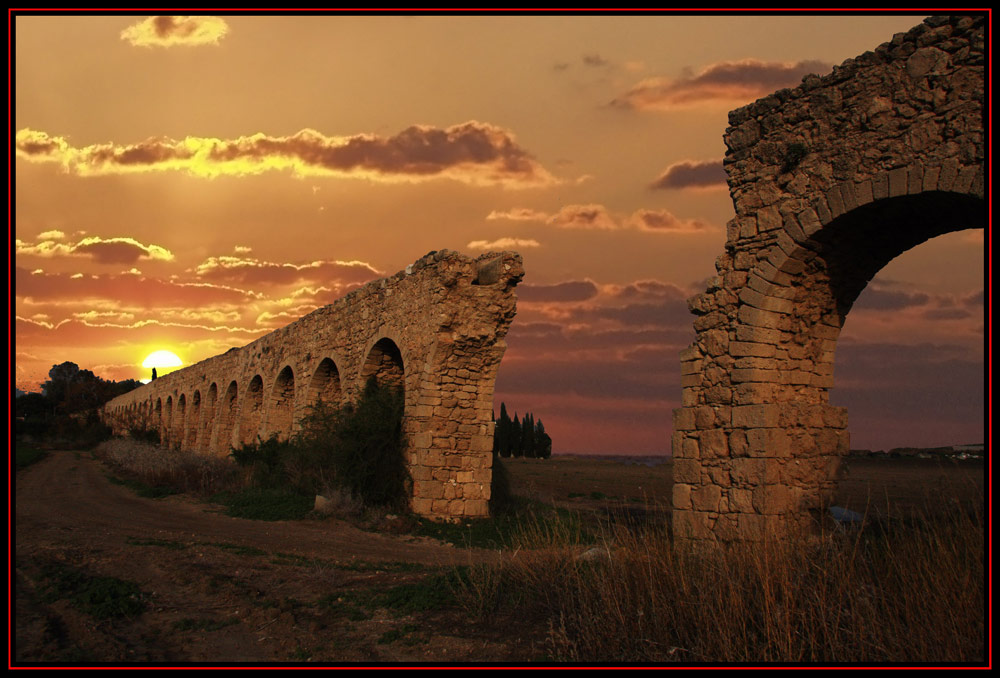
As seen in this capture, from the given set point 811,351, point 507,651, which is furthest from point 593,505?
point 507,651

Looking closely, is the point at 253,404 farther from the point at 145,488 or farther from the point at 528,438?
the point at 528,438

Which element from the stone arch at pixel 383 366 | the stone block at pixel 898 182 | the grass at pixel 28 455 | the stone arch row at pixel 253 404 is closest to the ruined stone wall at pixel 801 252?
the stone block at pixel 898 182

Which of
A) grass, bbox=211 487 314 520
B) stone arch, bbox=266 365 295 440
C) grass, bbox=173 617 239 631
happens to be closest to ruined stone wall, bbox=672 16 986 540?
grass, bbox=173 617 239 631

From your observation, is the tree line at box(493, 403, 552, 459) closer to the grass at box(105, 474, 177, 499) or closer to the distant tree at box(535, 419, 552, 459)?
the distant tree at box(535, 419, 552, 459)

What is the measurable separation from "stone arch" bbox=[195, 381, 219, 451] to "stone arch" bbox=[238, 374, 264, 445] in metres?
5.84

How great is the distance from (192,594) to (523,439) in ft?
146

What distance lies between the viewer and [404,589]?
6.23 meters

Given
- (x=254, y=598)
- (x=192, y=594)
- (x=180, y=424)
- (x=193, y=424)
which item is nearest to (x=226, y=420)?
(x=193, y=424)

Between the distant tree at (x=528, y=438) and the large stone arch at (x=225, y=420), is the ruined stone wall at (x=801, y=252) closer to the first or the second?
the large stone arch at (x=225, y=420)

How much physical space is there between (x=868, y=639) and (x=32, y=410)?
15.6 feet

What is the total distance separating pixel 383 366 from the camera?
14859mm

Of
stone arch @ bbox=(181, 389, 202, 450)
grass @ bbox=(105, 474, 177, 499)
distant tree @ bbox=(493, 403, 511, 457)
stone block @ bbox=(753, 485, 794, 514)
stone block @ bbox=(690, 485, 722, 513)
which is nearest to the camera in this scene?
stone block @ bbox=(753, 485, 794, 514)

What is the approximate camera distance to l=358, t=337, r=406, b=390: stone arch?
14.6m

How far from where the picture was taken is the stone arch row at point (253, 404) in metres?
14.8
